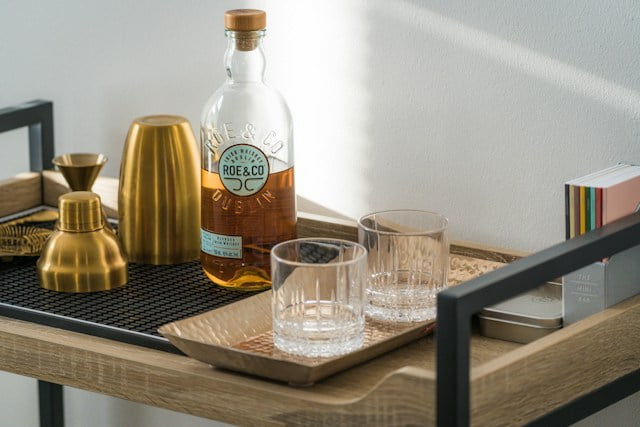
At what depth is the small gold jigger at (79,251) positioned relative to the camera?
1.20 metres

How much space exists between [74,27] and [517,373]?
3.00ft

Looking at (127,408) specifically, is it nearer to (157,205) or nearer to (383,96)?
(157,205)

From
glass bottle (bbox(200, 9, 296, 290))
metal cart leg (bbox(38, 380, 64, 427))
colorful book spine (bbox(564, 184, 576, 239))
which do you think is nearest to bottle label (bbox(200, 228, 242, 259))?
glass bottle (bbox(200, 9, 296, 290))

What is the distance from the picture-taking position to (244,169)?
1171 mm

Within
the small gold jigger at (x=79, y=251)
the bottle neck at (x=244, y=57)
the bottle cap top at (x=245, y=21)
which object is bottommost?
the small gold jigger at (x=79, y=251)

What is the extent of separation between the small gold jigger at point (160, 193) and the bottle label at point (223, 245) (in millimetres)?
108

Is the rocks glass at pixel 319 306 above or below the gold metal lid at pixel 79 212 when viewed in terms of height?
below

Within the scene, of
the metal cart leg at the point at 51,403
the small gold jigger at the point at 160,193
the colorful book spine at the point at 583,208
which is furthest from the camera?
the metal cart leg at the point at 51,403

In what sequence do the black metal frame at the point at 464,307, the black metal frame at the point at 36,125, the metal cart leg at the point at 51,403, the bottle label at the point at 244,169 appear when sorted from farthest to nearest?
1. the metal cart leg at the point at 51,403
2. the black metal frame at the point at 36,125
3. the bottle label at the point at 244,169
4. the black metal frame at the point at 464,307

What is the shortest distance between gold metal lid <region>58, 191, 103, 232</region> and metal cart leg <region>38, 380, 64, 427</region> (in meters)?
0.54

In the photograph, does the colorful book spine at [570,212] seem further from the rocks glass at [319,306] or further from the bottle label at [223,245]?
the bottle label at [223,245]

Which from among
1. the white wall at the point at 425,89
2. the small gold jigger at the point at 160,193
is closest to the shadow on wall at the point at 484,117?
the white wall at the point at 425,89

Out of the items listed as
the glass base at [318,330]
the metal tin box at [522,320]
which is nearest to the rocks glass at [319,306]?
the glass base at [318,330]

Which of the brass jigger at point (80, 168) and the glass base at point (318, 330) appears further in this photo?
the brass jigger at point (80, 168)
